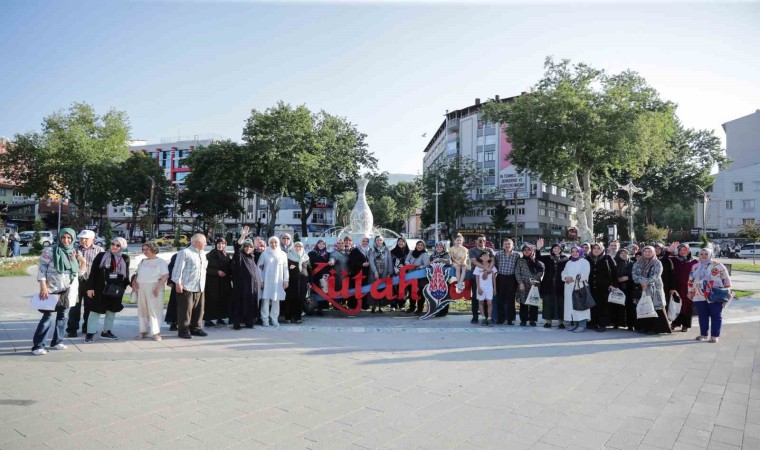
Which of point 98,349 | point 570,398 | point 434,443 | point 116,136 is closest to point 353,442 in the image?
point 434,443

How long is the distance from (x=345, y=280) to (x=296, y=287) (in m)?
1.26

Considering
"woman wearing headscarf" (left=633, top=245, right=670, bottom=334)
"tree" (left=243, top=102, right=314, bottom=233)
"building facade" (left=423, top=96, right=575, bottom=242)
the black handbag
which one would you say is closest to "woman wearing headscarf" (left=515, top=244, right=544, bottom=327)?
the black handbag

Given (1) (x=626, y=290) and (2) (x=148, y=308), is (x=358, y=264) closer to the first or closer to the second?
(2) (x=148, y=308)

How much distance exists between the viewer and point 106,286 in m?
7.28

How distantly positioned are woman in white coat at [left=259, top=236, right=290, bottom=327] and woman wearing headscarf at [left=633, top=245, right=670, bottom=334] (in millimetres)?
6569

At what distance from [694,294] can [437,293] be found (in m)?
4.66

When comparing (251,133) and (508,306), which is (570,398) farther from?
(251,133)

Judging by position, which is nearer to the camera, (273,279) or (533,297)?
(273,279)

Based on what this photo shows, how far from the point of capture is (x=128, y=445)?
3600 mm

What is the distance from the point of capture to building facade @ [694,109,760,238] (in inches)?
2202

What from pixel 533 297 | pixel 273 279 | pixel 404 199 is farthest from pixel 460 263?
pixel 404 199

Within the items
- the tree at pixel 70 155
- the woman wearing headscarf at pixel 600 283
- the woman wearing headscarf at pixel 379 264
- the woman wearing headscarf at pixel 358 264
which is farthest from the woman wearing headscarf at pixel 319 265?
the tree at pixel 70 155

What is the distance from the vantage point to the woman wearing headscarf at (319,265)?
33.3ft

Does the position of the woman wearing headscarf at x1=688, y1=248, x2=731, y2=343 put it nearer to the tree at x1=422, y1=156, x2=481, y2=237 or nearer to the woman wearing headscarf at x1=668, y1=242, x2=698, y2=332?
the woman wearing headscarf at x1=668, y1=242, x2=698, y2=332
